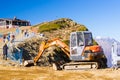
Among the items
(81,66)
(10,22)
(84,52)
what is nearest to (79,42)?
(84,52)

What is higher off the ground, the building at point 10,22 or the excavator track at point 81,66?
the building at point 10,22

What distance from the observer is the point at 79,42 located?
3145 cm

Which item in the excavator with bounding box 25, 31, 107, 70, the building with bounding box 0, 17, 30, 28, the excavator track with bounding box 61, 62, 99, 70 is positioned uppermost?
the building with bounding box 0, 17, 30, 28

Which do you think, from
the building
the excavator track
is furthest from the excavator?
the building

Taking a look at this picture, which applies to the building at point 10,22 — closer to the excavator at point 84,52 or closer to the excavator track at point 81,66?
the excavator track at point 81,66

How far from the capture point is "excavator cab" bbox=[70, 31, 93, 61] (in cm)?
3107

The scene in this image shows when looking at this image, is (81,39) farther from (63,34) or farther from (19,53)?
(63,34)

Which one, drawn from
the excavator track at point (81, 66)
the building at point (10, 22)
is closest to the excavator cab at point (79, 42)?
the excavator track at point (81, 66)

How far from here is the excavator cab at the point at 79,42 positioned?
102ft

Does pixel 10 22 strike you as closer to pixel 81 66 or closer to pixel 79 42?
pixel 79 42

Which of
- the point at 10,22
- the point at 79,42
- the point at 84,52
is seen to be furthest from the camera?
the point at 10,22

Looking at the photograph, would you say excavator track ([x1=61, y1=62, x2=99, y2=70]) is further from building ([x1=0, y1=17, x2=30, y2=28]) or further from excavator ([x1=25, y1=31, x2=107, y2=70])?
building ([x1=0, y1=17, x2=30, y2=28])

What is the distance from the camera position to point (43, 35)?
49469mm

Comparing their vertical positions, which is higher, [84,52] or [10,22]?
[10,22]
